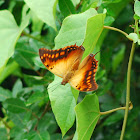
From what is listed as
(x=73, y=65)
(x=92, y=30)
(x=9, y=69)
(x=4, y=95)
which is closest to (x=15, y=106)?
(x=4, y=95)

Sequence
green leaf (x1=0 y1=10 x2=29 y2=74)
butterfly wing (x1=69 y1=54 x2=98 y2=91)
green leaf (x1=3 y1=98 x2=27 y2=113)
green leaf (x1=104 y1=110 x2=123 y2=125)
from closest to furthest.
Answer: butterfly wing (x1=69 y1=54 x2=98 y2=91), green leaf (x1=0 y1=10 x2=29 y2=74), green leaf (x1=3 y1=98 x2=27 y2=113), green leaf (x1=104 y1=110 x2=123 y2=125)

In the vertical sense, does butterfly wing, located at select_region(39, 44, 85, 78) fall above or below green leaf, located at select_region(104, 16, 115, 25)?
below

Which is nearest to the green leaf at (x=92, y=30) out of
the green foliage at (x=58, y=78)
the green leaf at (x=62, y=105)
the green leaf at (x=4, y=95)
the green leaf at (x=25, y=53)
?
the green foliage at (x=58, y=78)

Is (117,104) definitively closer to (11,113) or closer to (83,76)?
(11,113)

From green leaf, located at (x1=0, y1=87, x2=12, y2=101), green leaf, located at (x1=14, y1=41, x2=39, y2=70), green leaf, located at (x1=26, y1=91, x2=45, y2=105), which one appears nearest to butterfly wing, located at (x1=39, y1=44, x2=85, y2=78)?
green leaf, located at (x1=26, y1=91, x2=45, y2=105)

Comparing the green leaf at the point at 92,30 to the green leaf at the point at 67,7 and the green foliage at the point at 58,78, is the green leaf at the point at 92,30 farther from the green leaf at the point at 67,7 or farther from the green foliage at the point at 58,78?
the green leaf at the point at 67,7

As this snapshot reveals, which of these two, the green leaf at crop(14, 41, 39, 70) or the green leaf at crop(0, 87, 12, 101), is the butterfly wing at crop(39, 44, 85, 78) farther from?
the green leaf at crop(0, 87, 12, 101)

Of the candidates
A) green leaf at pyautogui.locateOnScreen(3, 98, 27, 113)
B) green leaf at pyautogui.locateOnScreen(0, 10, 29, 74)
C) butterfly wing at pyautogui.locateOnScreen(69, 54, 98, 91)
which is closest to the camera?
butterfly wing at pyautogui.locateOnScreen(69, 54, 98, 91)
